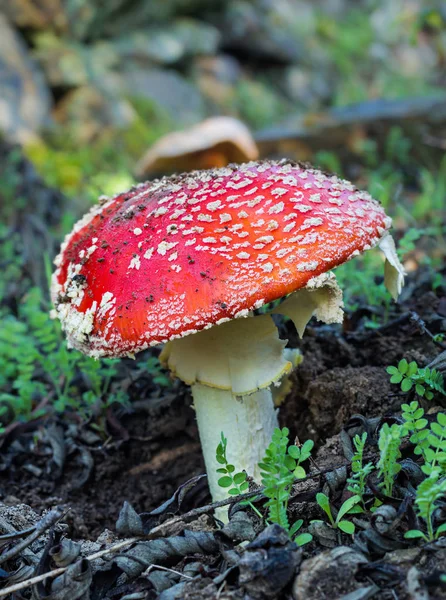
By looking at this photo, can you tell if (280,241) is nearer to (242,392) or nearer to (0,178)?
(242,392)

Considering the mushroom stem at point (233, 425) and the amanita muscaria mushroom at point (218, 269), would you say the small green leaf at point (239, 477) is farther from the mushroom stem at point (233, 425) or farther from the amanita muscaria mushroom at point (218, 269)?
the mushroom stem at point (233, 425)

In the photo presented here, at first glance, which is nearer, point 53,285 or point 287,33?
point 53,285

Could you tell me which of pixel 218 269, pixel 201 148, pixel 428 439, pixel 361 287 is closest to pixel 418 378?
pixel 428 439

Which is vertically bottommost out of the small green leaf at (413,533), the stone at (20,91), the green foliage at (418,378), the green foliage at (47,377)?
the small green leaf at (413,533)

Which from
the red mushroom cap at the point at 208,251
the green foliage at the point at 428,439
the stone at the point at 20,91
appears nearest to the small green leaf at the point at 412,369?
the green foliage at the point at 428,439

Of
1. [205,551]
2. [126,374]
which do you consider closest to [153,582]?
[205,551]

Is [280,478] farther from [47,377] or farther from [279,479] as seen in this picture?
[47,377]

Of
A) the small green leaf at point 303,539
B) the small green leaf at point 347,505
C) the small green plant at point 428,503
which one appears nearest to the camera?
the small green plant at point 428,503
